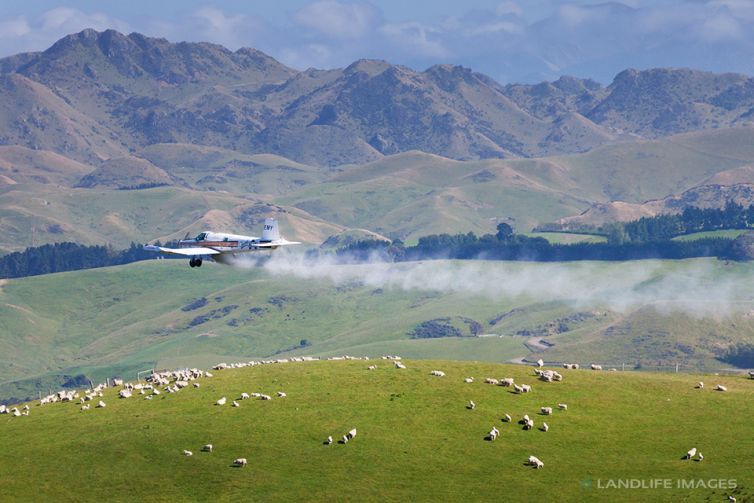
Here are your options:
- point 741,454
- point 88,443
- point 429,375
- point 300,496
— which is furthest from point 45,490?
point 741,454

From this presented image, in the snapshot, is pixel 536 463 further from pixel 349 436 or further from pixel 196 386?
pixel 196 386

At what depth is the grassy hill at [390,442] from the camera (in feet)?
326

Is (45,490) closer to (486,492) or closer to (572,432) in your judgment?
(486,492)

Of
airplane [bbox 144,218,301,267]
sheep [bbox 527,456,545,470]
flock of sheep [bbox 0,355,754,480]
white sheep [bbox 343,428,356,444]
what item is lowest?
sheep [bbox 527,456,545,470]

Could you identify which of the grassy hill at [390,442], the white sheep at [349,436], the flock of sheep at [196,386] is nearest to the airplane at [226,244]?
the flock of sheep at [196,386]

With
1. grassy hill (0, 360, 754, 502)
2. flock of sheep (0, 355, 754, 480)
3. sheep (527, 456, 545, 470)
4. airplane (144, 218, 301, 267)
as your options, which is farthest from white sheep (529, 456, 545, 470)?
airplane (144, 218, 301, 267)

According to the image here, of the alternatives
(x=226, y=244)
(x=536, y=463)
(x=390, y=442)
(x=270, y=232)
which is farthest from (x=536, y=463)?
(x=226, y=244)

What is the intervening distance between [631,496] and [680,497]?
13.2ft

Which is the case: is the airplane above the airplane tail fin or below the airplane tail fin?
below

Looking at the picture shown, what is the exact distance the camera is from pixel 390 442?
10762 centimetres

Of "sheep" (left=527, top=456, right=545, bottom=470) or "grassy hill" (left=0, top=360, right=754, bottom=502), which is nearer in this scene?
"grassy hill" (left=0, top=360, right=754, bottom=502)

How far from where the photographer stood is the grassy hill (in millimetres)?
99438

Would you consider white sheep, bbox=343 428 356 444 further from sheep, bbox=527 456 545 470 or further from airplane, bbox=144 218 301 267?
airplane, bbox=144 218 301 267

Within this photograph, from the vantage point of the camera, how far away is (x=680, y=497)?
311 ft
